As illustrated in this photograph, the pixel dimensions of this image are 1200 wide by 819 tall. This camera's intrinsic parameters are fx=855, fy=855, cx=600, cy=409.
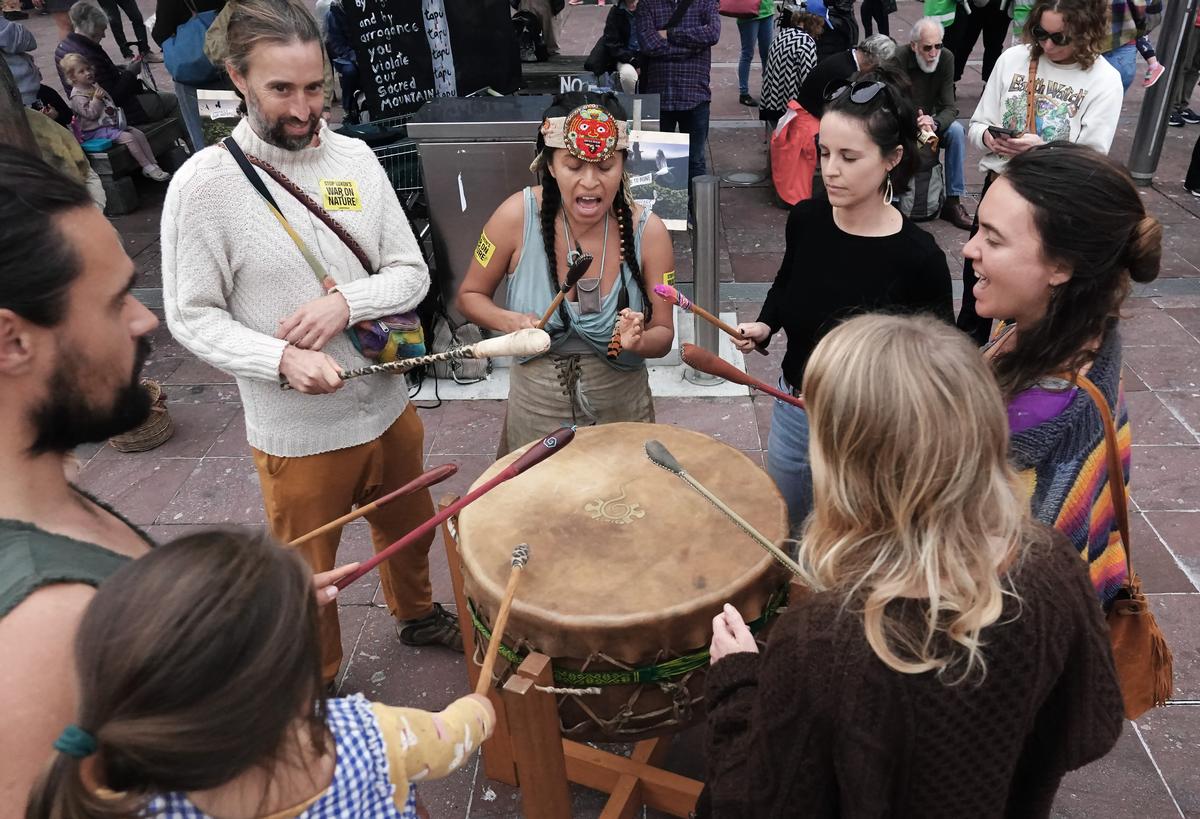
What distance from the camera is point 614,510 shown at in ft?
6.67

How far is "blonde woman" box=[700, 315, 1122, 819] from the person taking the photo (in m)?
1.19

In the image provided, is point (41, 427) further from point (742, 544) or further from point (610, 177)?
point (610, 177)

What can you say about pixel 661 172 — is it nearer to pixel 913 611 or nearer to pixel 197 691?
pixel 913 611

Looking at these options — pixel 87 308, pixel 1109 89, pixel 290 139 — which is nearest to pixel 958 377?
pixel 87 308

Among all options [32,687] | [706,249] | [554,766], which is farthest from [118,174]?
[32,687]

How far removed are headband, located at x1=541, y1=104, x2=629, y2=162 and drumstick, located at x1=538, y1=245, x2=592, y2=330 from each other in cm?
27

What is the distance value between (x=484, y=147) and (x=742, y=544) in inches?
117

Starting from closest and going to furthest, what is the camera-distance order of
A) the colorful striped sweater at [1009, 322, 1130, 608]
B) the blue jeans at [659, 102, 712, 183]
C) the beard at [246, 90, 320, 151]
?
1. the colorful striped sweater at [1009, 322, 1130, 608]
2. the beard at [246, 90, 320, 151]
3. the blue jeans at [659, 102, 712, 183]

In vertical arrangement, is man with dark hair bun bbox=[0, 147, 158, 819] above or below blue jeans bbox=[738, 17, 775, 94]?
above

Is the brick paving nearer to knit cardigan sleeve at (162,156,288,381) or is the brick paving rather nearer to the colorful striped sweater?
the colorful striped sweater

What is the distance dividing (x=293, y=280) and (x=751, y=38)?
818 cm

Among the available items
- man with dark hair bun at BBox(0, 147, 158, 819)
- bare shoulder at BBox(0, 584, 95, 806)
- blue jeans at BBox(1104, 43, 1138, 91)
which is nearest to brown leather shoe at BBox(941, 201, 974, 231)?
blue jeans at BBox(1104, 43, 1138, 91)

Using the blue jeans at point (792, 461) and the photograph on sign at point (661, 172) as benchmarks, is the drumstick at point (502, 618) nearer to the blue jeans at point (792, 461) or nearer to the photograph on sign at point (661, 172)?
the blue jeans at point (792, 461)

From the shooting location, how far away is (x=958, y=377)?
1.21m
